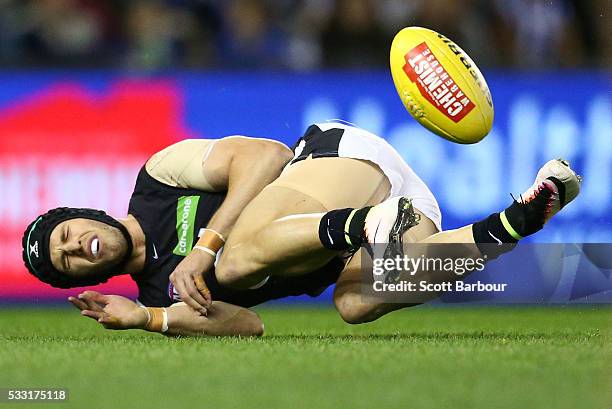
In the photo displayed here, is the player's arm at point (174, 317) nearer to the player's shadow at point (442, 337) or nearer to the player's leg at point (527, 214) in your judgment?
the player's shadow at point (442, 337)

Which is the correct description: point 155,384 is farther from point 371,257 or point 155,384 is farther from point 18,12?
point 18,12

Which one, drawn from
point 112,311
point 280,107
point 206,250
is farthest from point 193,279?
point 280,107

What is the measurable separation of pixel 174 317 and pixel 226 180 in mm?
751

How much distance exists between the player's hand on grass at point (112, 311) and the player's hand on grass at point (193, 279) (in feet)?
0.72

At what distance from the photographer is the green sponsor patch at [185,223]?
20.1ft

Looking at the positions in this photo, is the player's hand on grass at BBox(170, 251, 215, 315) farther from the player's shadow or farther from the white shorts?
the white shorts

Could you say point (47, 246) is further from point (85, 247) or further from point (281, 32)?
point (281, 32)

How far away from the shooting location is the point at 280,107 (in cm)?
962

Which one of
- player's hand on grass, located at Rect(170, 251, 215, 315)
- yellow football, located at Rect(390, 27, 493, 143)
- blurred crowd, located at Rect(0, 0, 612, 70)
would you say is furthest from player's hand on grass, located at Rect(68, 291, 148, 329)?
blurred crowd, located at Rect(0, 0, 612, 70)

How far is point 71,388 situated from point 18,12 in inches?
270

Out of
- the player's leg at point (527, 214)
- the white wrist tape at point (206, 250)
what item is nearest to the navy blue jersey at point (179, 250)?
the white wrist tape at point (206, 250)

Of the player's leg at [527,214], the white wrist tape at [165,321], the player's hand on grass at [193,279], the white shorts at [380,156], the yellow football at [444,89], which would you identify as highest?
the yellow football at [444,89]

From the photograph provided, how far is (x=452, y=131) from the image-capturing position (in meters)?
6.17

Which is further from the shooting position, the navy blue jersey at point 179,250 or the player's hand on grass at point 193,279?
the navy blue jersey at point 179,250
